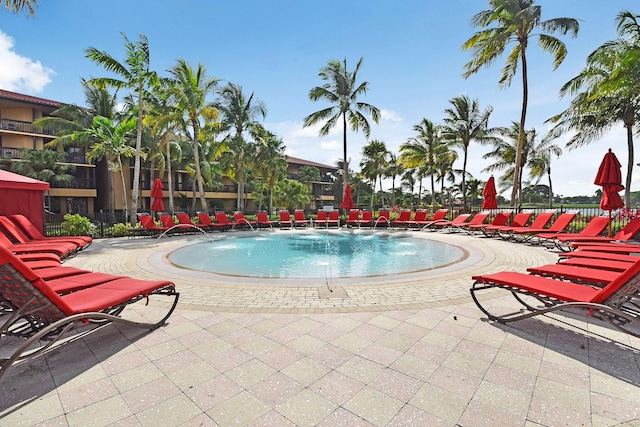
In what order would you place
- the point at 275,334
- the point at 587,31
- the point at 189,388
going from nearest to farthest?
the point at 189,388
the point at 275,334
the point at 587,31

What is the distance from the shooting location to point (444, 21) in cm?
1116

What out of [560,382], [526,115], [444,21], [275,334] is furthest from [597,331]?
[526,115]

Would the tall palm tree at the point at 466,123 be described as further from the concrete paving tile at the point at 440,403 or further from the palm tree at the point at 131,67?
the concrete paving tile at the point at 440,403

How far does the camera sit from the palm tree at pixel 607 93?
11.9 m

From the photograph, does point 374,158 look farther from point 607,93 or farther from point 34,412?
point 34,412

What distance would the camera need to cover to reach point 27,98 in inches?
1020

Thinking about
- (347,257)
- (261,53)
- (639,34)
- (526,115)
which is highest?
(639,34)

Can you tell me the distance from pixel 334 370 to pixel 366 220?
16.3m

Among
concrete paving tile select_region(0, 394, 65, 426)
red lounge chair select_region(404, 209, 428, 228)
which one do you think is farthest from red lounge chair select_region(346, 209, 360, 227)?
concrete paving tile select_region(0, 394, 65, 426)

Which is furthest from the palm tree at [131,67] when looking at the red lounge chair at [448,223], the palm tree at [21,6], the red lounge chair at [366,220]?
the red lounge chair at [448,223]

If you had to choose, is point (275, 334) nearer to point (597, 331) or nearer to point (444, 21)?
point (597, 331)

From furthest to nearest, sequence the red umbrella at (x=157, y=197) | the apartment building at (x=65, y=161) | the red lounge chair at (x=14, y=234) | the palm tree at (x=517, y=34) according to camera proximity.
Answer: the apartment building at (x=65, y=161), the palm tree at (x=517, y=34), the red umbrella at (x=157, y=197), the red lounge chair at (x=14, y=234)

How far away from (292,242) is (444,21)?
10.5 meters

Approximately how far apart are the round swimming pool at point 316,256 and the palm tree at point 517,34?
8.89m
